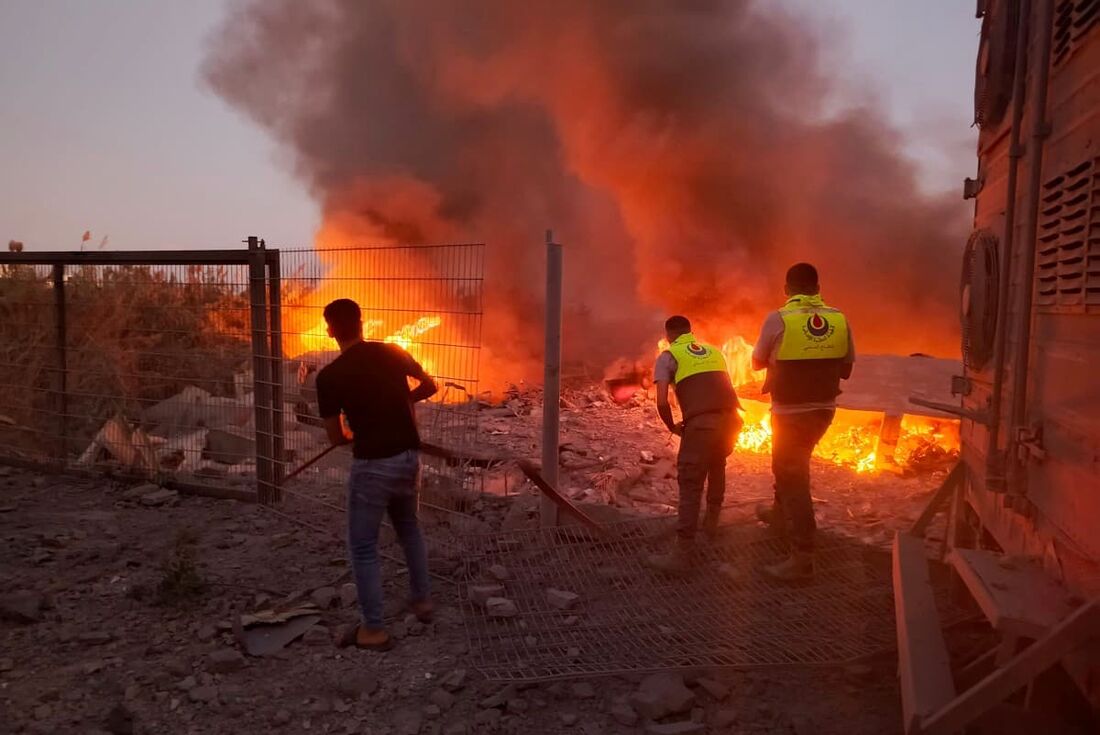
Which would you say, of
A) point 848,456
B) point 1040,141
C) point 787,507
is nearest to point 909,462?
point 848,456

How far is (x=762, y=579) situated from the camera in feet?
15.6

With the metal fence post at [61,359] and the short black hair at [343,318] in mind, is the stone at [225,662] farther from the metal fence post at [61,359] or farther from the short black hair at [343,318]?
the metal fence post at [61,359]

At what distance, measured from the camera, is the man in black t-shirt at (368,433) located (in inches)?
153

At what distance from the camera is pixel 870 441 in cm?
903

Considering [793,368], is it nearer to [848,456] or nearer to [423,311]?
[423,311]

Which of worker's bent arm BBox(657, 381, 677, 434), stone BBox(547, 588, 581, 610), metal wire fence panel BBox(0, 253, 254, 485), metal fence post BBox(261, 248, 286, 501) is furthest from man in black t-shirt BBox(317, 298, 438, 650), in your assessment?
metal wire fence panel BBox(0, 253, 254, 485)

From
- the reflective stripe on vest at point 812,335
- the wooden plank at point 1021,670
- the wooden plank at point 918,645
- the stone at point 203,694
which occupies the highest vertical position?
the reflective stripe on vest at point 812,335

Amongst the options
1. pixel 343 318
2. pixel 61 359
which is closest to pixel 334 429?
pixel 343 318

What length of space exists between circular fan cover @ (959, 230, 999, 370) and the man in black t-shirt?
307 cm

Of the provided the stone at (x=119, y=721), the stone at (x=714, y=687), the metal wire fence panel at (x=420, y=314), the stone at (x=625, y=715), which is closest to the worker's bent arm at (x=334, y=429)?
the metal wire fence panel at (x=420, y=314)

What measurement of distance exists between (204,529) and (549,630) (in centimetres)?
301

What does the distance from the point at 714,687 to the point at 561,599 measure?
1.18m

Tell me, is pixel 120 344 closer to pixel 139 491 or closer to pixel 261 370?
pixel 139 491

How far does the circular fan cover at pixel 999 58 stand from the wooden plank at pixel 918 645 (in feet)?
7.80
